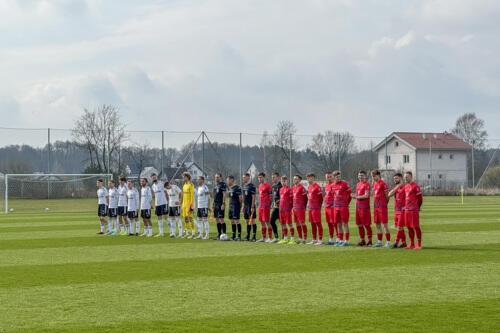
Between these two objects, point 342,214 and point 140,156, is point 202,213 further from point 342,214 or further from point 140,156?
point 140,156

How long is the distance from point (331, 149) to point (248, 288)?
37.7 metres

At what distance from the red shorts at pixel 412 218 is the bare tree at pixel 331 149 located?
1186 inches

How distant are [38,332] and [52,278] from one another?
4.06 m

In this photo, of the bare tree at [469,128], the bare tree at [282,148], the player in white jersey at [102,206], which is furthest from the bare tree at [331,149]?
the bare tree at [469,128]

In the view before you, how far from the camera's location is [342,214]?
53.5ft

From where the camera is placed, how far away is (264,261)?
13070 mm

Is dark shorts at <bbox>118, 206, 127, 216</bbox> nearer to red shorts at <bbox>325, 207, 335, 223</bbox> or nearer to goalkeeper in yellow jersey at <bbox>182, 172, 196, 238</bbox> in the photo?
goalkeeper in yellow jersey at <bbox>182, 172, 196, 238</bbox>

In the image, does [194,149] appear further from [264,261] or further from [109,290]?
[109,290]

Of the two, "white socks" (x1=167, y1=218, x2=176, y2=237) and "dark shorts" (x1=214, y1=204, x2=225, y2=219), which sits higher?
"dark shorts" (x1=214, y1=204, x2=225, y2=219)

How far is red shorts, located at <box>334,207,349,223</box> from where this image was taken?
16.3m

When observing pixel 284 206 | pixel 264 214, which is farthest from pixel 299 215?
pixel 264 214

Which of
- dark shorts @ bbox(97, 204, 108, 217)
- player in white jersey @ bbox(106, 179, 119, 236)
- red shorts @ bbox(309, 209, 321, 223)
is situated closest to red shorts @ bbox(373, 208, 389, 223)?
red shorts @ bbox(309, 209, 321, 223)

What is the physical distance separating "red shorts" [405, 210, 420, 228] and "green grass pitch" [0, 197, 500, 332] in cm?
68

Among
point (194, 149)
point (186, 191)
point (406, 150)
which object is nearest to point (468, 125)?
point (406, 150)
